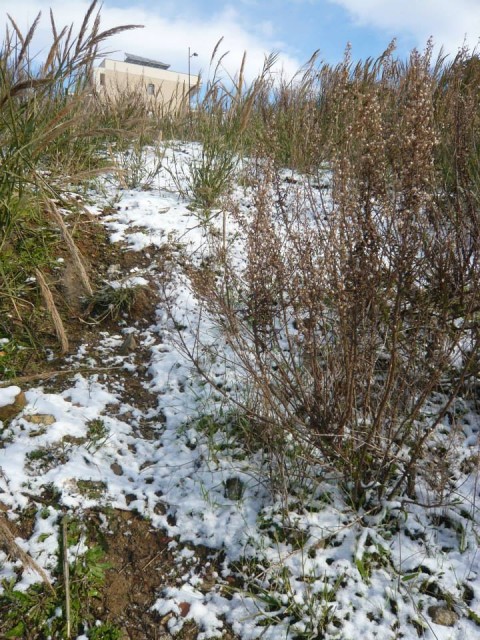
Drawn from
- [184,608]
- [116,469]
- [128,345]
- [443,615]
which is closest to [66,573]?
[184,608]

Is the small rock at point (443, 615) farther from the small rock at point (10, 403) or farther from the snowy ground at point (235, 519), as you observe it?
the small rock at point (10, 403)

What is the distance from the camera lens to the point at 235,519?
222cm

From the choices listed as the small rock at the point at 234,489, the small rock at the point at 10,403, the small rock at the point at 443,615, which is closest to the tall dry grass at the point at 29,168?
the small rock at the point at 10,403

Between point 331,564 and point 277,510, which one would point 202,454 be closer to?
point 277,510

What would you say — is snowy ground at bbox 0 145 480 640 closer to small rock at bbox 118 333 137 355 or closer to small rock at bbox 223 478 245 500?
small rock at bbox 223 478 245 500

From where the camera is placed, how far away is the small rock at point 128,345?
314cm

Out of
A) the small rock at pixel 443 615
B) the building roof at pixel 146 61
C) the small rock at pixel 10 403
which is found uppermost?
the building roof at pixel 146 61

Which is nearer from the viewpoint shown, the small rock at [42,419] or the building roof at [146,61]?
the small rock at [42,419]

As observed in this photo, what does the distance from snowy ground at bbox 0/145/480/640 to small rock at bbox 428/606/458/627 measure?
1 centimetres

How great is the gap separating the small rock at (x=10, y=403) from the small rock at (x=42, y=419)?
0.07 metres

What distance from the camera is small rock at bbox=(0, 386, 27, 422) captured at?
2.41 m

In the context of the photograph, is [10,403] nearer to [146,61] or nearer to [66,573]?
[66,573]

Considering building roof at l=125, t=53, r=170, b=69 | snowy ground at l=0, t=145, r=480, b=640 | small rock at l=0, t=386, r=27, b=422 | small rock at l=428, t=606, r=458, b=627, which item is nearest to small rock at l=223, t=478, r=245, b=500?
snowy ground at l=0, t=145, r=480, b=640

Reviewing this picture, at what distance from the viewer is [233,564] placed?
2055mm
